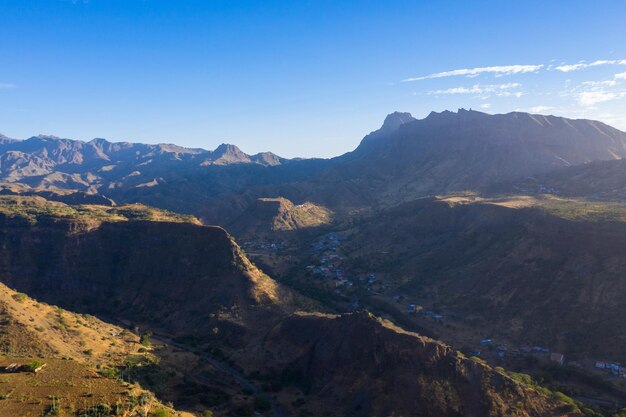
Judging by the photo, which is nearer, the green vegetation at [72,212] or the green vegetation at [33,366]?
the green vegetation at [33,366]

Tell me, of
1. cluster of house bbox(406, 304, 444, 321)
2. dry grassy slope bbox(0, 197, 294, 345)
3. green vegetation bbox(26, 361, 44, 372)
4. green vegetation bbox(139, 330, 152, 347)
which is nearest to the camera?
green vegetation bbox(26, 361, 44, 372)

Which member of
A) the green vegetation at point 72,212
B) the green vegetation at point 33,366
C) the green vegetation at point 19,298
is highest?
the green vegetation at point 72,212

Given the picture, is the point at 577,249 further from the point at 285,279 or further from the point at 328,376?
the point at 285,279

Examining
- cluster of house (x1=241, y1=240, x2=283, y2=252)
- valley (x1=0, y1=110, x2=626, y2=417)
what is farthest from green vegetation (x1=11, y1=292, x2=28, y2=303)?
cluster of house (x1=241, y1=240, x2=283, y2=252)

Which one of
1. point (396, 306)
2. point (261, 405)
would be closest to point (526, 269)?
point (396, 306)

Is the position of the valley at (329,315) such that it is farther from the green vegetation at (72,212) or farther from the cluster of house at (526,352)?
the green vegetation at (72,212)

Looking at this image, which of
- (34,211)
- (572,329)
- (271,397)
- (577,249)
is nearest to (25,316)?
(271,397)

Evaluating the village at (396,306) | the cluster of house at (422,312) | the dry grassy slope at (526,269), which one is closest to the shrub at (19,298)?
the village at (396,306)

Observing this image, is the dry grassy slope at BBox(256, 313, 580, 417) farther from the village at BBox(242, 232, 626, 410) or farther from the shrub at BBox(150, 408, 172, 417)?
the shrub at BBox(150, 408, 172, 417)
